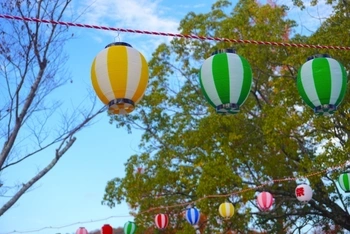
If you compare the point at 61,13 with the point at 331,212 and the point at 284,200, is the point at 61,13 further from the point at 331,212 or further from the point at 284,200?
the point at 331,212

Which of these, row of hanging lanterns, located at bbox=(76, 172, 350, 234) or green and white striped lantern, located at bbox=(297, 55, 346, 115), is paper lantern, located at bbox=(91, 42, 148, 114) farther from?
row of hanging lanterns, located at bbox=(76, 172, 350, 234)

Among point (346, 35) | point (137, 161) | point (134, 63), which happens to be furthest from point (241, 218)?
point (134, 63)

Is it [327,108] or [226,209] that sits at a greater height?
[226,209]

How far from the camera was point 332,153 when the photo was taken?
8.47 m

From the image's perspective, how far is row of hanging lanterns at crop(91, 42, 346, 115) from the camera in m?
3.99

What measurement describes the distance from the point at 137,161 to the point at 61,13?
17.2 ft

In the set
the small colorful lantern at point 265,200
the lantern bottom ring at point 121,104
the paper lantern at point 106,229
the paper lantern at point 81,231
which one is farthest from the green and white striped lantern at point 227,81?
the paper lantern at point 81,231

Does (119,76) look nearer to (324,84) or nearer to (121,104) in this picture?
(121,104)

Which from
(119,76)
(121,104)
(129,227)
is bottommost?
(121,104)

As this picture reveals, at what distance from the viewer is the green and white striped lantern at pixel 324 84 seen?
4605mm

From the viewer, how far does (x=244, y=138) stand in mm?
10281

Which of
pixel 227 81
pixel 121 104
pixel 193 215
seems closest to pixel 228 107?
pixel 227 81

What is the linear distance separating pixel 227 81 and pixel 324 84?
0.99 meters

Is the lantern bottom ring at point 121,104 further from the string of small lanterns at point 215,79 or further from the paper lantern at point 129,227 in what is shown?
the paper lantern at point 129,227
